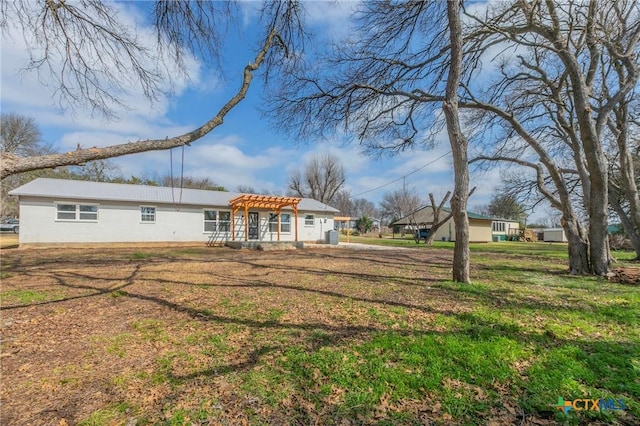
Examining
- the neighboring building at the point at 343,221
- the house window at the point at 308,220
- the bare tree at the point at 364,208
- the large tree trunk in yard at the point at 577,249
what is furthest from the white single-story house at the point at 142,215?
the bare tree at the point at 364,208

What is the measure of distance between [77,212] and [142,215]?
2.92m

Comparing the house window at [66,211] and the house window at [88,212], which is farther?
the house window at [88,212]

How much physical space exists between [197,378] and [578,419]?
3.30 m

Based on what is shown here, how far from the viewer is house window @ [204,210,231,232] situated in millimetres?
19062

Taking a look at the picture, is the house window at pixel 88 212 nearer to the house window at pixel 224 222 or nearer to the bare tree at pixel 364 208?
the house window at pixel 224 222

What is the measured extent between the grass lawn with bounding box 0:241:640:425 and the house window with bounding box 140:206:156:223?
11830mm

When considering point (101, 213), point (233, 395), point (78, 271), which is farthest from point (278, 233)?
point (233, 395)

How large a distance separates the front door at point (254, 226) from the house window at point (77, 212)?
27.8 ft

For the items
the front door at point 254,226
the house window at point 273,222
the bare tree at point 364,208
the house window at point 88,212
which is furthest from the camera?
the bare tree at point 364,208

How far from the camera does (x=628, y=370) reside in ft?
10.1

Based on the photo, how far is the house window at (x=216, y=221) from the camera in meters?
19.1

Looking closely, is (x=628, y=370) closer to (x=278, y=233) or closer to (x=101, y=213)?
(x=278, y=233)

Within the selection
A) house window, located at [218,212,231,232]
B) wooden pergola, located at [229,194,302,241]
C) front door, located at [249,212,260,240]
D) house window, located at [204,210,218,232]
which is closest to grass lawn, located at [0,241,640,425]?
wooden pergola, located at [229,194,302,241]

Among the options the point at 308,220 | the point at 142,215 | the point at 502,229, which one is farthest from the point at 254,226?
the point at 502,229
